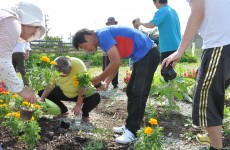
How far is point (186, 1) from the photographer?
2625 mm

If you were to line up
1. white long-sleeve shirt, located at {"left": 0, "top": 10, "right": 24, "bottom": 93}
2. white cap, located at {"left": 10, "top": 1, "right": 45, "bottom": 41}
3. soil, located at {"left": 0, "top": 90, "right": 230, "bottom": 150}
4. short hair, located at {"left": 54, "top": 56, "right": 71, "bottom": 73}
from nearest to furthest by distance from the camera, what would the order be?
white long-sleeve shirt, located at {"left": 0, "top": 10, "right": 24, "bottom": 93} < white cap, located at {"left": 10, "top": 1, "right": 45, "bottom": 41} < soil, located at {"left": 0, "top": 90, "right": 230, "bottom": 150} < short hair, located at {"left": 54, "top": 56, "right": 71, "bottom": 73}

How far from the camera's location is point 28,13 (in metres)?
2.43

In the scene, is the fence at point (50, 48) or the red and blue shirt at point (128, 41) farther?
the fence at point (50, 48)

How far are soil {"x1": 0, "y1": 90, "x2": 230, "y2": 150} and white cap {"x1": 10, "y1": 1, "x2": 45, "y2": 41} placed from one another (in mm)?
1434

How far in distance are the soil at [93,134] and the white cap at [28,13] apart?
1.43 metres

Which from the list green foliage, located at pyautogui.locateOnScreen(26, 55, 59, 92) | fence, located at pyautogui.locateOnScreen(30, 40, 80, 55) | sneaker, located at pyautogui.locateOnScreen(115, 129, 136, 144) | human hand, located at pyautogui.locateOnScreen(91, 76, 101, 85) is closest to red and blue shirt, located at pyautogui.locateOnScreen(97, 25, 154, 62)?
human hand, located at pyautogui.locateOnScreen(91, 76, 101, 85)

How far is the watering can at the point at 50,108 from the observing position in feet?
13.8

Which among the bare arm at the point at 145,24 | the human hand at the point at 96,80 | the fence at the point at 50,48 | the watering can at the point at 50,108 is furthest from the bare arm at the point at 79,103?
the fence at the point at 50,48

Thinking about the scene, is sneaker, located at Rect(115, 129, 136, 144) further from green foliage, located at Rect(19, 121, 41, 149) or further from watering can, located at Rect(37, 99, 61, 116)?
watering can, located at Rect(37, 99, 61, 116)

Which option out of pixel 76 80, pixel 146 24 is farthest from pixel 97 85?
pixel 146 24

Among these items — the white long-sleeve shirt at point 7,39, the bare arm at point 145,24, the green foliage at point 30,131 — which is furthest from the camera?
the bare arm at point 145,24

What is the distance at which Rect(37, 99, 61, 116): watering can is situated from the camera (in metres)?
4.22

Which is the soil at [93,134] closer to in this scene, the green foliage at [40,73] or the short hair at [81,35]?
the green foliage at [40,73]

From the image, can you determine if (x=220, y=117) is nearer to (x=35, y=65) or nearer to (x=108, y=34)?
(x=108, y=34)
